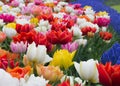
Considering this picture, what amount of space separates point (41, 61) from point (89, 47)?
5.61 ft

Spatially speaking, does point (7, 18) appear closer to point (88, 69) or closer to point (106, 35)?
point (106, 35)

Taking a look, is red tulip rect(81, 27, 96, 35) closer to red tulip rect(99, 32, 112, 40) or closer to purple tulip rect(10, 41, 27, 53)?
red tulip rect(99, 32, 112, 40)

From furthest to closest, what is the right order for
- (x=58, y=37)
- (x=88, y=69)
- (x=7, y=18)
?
(x=7, y=18) → (x=58, y=37) → (x=88, y=69)

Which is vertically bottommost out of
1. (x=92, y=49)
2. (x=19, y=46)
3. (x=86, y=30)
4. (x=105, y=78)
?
(x=92, y=49)

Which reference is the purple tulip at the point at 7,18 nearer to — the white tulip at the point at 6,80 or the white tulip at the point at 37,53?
the white tulip at the point at 37,53

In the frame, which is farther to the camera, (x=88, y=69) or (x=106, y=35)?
(x=106, y=35)

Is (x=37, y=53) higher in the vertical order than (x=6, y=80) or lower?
lower

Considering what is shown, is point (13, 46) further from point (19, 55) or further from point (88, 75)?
point (88, 75)

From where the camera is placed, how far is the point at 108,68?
1603 mm

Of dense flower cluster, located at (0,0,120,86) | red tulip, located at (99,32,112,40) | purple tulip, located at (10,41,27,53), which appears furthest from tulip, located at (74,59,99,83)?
red tulip, located at (99,32,112,40)

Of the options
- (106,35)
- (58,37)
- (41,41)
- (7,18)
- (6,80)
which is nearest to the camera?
(6,80)

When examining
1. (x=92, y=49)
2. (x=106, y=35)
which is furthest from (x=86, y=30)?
(x=106, y=35)

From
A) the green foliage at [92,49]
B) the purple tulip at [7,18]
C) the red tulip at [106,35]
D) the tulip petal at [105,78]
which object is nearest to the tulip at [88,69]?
the tulip petal at [105,78]

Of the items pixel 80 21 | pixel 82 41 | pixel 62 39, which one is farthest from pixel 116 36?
pixel 62 39
